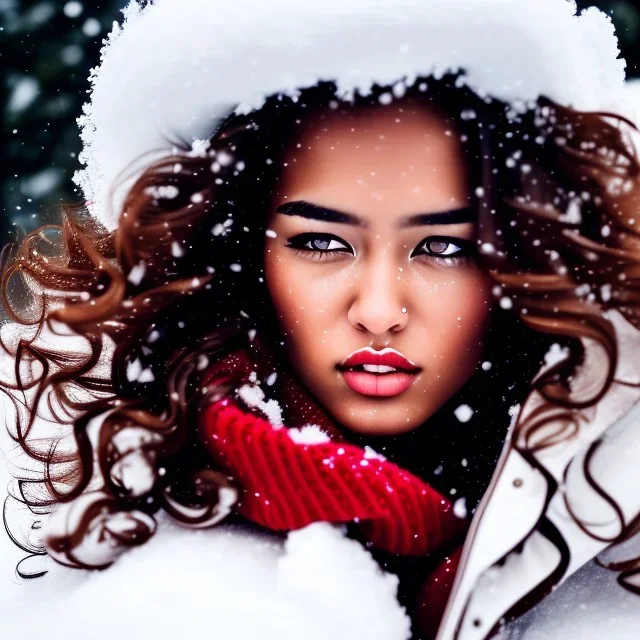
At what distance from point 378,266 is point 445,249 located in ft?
0.48

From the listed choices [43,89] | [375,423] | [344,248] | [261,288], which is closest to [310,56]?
[344,248]

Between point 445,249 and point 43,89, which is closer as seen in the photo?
point 445,249

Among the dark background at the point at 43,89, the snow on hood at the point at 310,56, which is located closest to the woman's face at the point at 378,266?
the snow on hood at the point at 310,56

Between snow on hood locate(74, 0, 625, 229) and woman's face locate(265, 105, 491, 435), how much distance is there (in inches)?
4.4

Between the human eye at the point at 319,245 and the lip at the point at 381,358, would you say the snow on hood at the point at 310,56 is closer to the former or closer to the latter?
the human eye at the point at 319,245

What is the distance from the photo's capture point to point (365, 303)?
4.39 ft

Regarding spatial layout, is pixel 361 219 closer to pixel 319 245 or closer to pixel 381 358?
pixel 319 245

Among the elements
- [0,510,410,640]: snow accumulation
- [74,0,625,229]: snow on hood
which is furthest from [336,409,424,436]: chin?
[74,0,625,229]: snow on hood

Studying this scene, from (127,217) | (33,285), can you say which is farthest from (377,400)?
(33,285)

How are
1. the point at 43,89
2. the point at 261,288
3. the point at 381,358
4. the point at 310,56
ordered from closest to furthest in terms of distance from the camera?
the point at 310,56, the point at 381,358, the point at 261,288, the point at 43,89

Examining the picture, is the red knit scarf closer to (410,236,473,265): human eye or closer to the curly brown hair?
the curly brown hair

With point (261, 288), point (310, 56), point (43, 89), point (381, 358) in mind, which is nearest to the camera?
point (310, 56)

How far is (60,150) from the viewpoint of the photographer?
10.9 feet

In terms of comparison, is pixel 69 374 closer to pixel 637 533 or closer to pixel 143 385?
pixel 143 385
